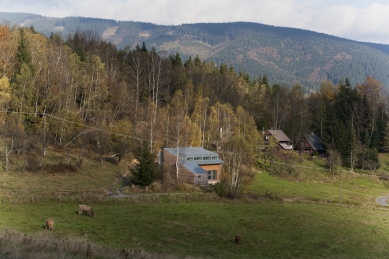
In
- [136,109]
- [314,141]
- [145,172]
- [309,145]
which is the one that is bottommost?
[309,145]

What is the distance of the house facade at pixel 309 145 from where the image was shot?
8425cm

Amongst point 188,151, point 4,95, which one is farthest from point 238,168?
point 4,95

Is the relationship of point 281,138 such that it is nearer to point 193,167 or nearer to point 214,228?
point 193,167

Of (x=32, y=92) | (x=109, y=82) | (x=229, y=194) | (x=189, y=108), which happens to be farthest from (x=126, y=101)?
(x=229, y=194)

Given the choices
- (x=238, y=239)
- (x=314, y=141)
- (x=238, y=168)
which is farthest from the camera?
(x=314, y=141)

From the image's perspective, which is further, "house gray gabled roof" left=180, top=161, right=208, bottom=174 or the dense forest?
the dense forest

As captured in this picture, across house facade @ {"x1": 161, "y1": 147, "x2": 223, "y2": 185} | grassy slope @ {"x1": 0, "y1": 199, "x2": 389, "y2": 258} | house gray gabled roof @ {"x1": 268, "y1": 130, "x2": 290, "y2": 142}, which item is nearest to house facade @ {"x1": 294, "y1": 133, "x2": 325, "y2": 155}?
house gray gabled roof @ {"x1": 268, "y1": 130, "x2": 290, "y2": 142}

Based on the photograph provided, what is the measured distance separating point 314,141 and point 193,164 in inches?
1868

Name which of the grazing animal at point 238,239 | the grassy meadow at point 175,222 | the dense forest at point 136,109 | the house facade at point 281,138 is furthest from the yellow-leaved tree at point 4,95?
the house facade at point 281,138

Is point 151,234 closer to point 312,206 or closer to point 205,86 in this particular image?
point 312,206

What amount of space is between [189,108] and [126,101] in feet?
41.1

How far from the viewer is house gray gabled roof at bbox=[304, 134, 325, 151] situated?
84.6 meters

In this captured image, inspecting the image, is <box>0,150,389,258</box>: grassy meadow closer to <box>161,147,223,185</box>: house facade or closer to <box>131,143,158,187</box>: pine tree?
<box>131,143,158,187</box>: pine tree

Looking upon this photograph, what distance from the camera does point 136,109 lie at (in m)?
57.3
